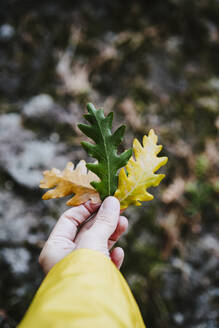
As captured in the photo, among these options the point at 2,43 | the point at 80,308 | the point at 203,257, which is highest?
the point at 2,43

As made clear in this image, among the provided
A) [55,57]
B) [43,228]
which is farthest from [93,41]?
[43,228]

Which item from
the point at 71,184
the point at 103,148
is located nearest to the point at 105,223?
the point at 71,184

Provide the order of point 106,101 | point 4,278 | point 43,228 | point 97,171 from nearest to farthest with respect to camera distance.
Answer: point 97,171 < point 4,278 < point 43,228 < point 106,101

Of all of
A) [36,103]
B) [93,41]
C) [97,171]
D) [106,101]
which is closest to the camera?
[97,171]

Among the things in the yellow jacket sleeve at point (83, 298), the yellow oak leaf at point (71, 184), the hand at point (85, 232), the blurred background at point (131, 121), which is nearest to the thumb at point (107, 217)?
the hand at point (85, 232)

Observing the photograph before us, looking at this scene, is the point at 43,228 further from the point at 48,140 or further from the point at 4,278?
the point at 48,140

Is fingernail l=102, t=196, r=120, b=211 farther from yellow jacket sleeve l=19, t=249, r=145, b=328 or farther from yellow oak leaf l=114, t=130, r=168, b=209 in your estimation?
yellow jacket sleeve l=19, t=249, r=145, b=328

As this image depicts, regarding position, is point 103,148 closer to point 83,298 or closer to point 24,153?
point 83,298

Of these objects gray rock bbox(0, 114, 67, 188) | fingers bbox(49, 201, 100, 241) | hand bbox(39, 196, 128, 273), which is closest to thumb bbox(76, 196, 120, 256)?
hand bbox(39, 196, 128, 273)
